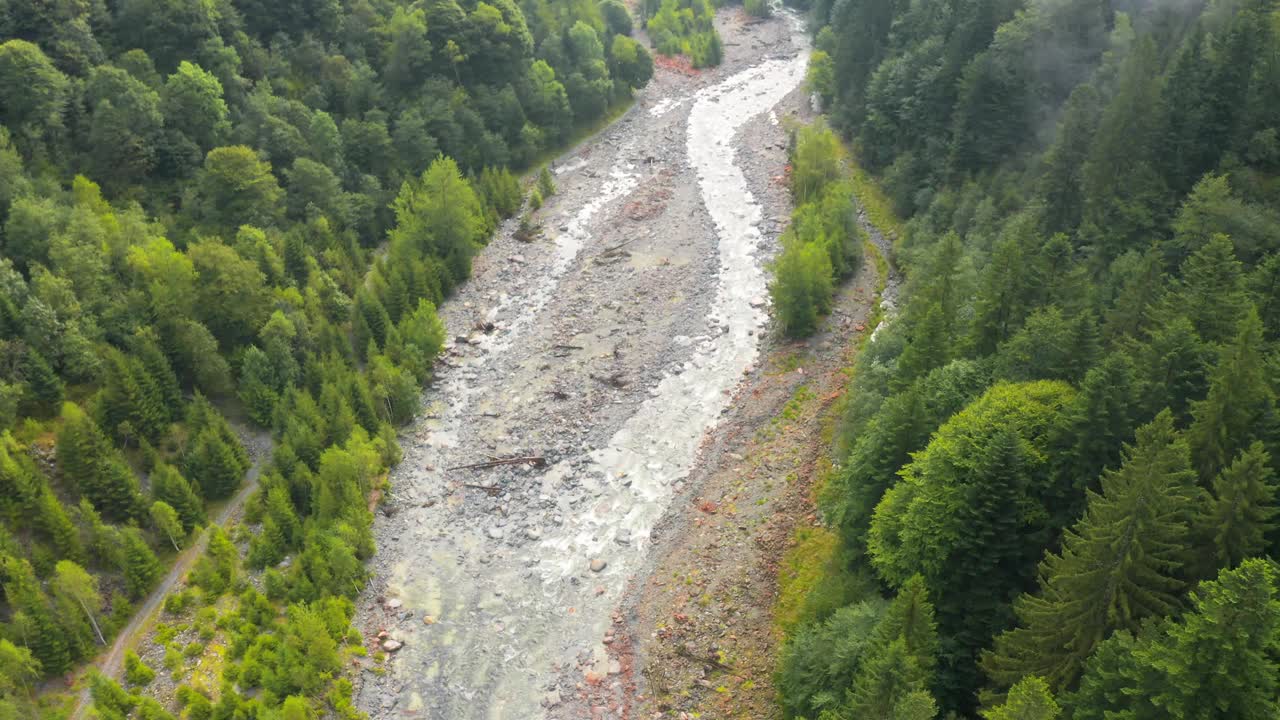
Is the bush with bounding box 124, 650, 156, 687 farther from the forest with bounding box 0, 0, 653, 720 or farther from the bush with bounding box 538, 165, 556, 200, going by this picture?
the bush with bounding box 538, 165, 556, 200

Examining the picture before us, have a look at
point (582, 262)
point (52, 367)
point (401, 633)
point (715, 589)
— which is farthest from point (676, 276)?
point (52, 367)

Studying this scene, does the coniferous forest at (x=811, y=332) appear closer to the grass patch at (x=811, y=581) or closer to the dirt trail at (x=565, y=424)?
the grass patch at (x=811, y=581)

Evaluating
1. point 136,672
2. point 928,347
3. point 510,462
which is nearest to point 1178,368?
point 928,347

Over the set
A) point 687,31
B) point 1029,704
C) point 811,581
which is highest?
point 687,31

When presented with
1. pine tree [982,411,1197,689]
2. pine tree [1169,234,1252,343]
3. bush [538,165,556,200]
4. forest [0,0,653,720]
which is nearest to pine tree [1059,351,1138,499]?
pine tree [982,411,1197,689]

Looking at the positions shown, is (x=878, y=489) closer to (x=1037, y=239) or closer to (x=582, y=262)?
(x=1037, y=239)

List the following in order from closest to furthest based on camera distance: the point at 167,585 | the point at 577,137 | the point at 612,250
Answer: the point at 167,585, the point at 612,250, the point at 577,137

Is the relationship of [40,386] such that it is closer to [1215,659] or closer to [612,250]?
[612,250]

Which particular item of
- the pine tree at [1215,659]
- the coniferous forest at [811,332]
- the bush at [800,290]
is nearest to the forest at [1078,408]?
the pine tree at [1215,659]
